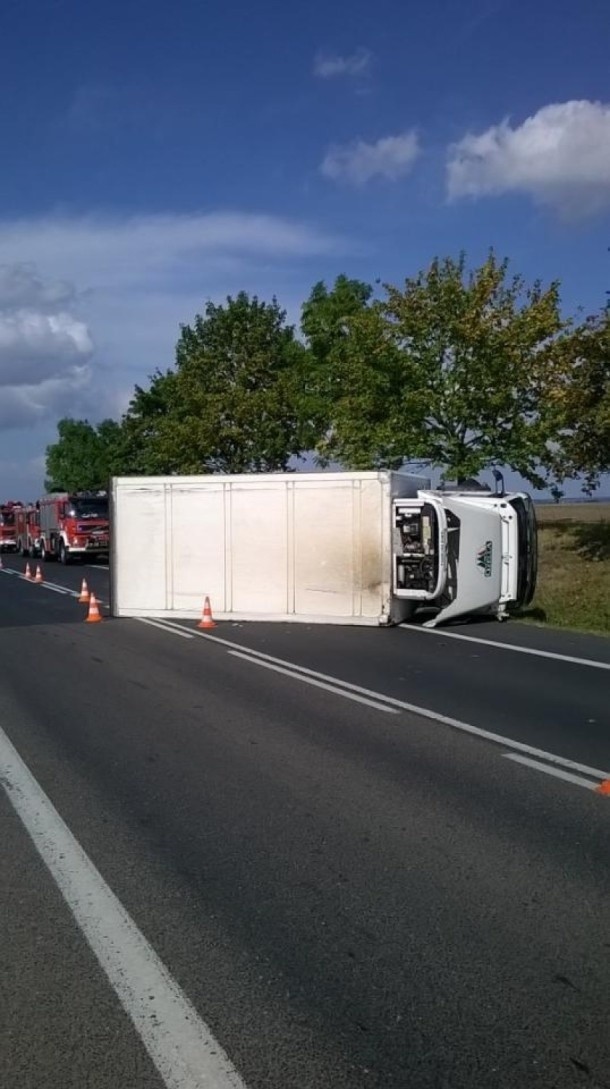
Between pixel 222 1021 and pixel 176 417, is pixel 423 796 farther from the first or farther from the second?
pixel 176 417

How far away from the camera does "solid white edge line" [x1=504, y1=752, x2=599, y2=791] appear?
729 cm

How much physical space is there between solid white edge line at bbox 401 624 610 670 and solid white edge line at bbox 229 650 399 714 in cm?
337

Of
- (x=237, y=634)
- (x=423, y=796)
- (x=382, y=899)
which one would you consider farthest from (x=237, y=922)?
(x=237, y=634)

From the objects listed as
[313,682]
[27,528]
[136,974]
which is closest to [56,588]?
[313,682]

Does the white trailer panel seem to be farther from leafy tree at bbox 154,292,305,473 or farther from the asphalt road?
leafy tree at bbox 154,292,305,473

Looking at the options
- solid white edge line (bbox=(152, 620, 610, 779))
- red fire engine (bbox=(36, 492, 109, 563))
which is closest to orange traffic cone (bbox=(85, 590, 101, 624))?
solid white edge line (bbox=(152, 620, 610, 779))

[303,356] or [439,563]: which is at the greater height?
[303,356]

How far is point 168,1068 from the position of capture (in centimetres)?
366

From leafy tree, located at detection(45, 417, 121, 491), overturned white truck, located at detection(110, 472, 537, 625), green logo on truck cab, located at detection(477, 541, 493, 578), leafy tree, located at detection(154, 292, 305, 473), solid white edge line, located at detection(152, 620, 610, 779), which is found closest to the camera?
solid white edge line, located at detection(152, 620, 610, 779)

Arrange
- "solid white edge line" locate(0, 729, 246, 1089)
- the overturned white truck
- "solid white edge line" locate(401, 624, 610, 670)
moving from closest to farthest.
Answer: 1. "solid white edge line" locate(0, 729, 246, 1089)
2. "solid white edge line" locate(401, 624, 610, 670)
3. the overturned white truck

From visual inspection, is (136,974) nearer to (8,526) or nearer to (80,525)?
(80,525)

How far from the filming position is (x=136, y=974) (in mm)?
4367

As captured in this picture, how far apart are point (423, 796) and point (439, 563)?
31.7 feet

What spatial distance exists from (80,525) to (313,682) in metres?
29.2
